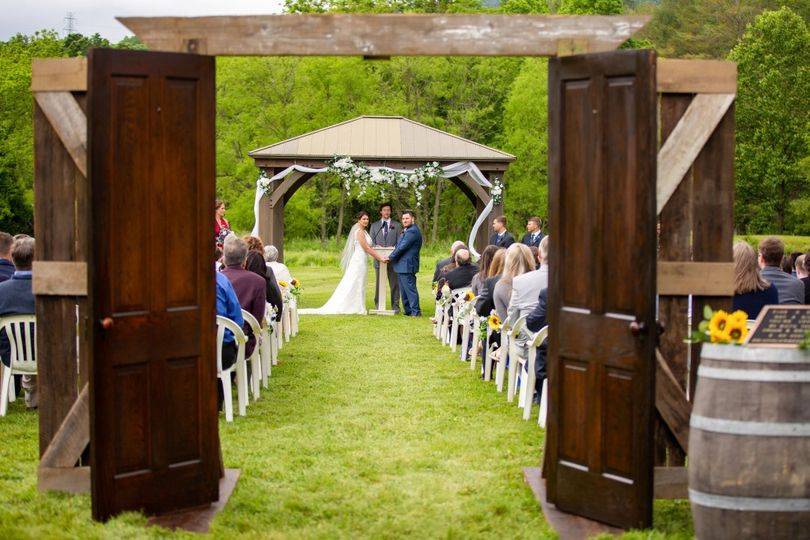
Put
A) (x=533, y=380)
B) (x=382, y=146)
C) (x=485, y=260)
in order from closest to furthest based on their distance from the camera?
(x=533, y=380)
(x=485, y=260)
(x=382, y=146)

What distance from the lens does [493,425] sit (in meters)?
8.47

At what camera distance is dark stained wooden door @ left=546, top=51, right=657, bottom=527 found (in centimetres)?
523

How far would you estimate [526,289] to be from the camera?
911 cm

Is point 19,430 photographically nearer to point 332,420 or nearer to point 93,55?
point 332,420

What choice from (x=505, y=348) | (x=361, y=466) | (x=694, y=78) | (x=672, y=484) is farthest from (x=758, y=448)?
(x=505, y=348)

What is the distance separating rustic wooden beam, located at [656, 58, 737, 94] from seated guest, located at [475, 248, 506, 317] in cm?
467

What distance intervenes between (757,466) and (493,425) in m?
3.99

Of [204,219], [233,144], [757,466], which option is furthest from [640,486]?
[233,144]

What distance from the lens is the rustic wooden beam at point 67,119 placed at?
5.97 metres

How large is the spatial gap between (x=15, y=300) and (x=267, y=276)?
3.14m

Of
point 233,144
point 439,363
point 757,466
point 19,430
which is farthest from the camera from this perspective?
point 233,144

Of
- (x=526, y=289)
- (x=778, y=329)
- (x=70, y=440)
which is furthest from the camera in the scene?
(x=526, y=289)

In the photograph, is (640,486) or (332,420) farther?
→ (332,420)

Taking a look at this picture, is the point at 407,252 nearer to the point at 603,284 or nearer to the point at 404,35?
the point at 404,35
